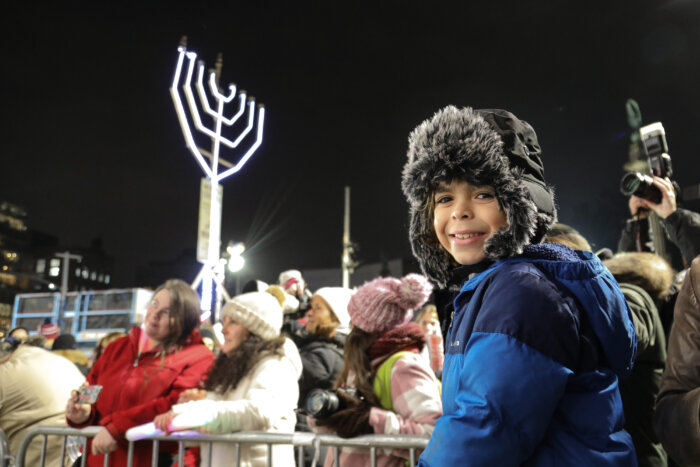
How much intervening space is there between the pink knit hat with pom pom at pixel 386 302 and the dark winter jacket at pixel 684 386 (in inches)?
50.0

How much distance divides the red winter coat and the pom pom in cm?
129

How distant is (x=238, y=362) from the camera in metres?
3.01

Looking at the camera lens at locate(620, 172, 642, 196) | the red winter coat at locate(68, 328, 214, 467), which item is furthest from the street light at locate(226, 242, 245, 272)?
the camera lens at locate(620, 172, 642, 196)

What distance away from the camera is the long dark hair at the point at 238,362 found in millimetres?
2957

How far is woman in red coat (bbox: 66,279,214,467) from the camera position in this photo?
2783mm

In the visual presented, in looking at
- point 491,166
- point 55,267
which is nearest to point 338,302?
point 491,166

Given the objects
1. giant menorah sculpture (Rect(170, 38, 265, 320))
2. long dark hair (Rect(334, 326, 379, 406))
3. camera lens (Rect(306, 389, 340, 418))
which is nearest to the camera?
camera lens (Rect(306, 389, 340, 418))

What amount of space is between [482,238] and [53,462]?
3.36 metres

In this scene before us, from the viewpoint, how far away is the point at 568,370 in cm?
106

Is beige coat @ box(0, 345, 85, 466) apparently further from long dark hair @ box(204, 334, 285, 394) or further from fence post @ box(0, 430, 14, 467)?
long dark hair @ box(204, 334, 285, 394)

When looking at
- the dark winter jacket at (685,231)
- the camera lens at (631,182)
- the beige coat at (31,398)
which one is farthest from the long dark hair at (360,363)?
the beige coat at (31,398)

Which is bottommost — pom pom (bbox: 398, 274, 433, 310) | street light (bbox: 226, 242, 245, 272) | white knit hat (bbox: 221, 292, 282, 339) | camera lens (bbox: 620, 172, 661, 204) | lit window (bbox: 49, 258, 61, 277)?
white knit hat (bbox: 221, 292, 282, 339)

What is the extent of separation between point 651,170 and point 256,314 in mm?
2390

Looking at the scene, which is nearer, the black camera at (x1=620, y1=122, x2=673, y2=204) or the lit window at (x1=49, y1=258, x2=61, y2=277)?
the black camera at (x1=620, y1=122, x2=673, y2=204)
